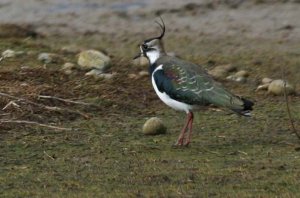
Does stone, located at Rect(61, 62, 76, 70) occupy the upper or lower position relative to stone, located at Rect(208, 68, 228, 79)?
upper

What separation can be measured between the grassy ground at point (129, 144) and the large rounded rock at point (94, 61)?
135 mm

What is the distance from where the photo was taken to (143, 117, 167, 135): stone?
346 inches

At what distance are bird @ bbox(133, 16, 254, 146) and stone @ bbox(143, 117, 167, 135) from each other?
0.67 ft

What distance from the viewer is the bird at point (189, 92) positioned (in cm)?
843

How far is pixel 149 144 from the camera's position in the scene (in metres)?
8.48

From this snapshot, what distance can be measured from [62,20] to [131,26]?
99 centimetres

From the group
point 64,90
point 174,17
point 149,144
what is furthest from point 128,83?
point 174,17

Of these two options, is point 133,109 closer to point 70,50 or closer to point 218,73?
point 218,73

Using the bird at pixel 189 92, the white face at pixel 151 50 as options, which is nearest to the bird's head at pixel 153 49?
the white face at pixel 151 50

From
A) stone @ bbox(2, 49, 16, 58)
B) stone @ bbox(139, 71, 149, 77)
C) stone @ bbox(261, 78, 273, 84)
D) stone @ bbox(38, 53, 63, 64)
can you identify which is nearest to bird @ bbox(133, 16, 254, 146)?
stone @ bbox(139, 71, 149, 77)

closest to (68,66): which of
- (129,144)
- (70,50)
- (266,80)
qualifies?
(70,50)

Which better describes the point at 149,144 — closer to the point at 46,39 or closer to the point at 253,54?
the point at 253,54

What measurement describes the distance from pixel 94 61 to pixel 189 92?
283cm

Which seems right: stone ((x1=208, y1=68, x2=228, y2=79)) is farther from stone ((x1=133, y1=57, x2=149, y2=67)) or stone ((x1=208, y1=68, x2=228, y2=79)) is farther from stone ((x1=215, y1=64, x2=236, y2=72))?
stone ((x1=133, y1=57, x2=149, y2=67))
